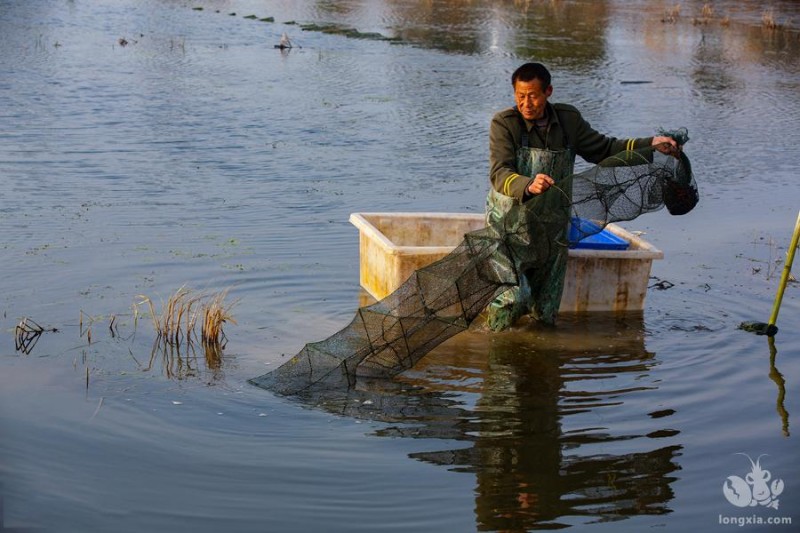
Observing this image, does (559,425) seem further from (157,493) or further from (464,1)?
(464,1)

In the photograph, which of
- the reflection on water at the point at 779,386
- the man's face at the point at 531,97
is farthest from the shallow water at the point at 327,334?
the man's face at the point at 531,97

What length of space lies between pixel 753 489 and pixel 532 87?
253 cm

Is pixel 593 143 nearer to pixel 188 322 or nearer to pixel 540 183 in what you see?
pixel 540 183

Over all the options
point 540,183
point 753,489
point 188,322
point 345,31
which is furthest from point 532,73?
point 345,31

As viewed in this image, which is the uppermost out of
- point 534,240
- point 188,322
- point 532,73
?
point 532,73

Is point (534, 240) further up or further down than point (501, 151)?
further down

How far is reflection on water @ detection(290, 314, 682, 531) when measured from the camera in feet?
16.9

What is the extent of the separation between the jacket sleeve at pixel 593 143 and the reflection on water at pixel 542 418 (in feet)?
3.87

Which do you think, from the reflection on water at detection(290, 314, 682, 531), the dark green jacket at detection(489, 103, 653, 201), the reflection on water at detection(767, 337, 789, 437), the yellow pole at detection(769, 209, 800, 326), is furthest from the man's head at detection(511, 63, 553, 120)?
the reflection on water at detection(767, 337, 789, 437)

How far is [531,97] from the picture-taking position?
6598mm

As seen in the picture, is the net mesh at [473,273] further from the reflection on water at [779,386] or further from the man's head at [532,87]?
the reflection on water at [779,386]

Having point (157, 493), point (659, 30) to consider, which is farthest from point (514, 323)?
point (659, 30)

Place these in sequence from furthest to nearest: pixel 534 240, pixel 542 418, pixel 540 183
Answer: pixel 534 240, pixel 540 183, pixel 542 418

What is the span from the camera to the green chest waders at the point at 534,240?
21.7 feet
